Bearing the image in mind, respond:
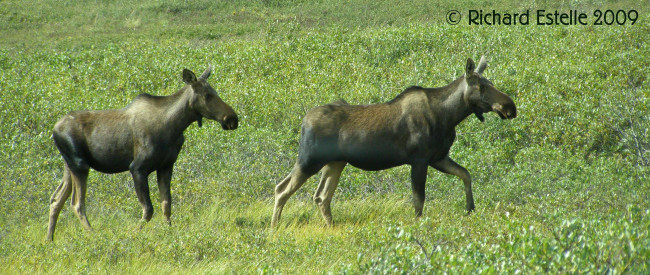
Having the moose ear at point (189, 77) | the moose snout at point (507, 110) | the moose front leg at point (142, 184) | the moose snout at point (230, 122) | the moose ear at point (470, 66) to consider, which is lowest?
the moose front leg at point (142, 184)

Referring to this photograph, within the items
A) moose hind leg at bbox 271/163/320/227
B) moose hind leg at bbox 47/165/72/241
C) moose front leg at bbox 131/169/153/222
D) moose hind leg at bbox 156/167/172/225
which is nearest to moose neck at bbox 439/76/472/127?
moose hind leg at bbox 271/163/320/227

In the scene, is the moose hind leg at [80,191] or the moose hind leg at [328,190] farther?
the moose hind leg at [328,190]

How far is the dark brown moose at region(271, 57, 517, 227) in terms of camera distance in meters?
9.58

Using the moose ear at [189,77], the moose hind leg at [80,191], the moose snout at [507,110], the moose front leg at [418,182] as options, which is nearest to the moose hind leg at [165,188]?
the moose hind leg at [80,191]

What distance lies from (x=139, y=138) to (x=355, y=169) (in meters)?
4.11

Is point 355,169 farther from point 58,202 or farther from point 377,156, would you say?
point 58,202

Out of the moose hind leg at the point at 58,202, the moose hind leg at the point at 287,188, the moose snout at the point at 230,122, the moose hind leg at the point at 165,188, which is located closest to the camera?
the moose snout at the point at 230,122

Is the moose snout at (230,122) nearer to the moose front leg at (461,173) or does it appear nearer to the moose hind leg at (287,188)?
the moose hind leg at (287,188)

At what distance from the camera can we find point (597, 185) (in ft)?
34.7

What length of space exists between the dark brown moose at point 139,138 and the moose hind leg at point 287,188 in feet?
3.44

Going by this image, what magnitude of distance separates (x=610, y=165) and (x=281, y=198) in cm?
501

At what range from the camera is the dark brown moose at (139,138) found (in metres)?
9.58

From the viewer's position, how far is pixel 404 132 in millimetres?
9672

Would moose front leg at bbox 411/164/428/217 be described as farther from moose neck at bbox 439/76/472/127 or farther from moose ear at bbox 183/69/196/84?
moose ear at bbox 183/69/196/84
